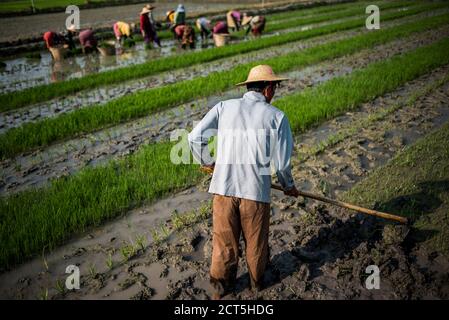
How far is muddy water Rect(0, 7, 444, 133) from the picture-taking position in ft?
21.4

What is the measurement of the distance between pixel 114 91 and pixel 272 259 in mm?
6241

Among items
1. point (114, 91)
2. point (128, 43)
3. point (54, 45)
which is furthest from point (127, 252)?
point (128, 43)

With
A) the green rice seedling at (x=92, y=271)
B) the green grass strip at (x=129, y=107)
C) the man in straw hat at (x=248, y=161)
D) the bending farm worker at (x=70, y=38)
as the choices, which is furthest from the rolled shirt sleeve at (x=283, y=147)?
the bending farm worker at (x=70, y=38)

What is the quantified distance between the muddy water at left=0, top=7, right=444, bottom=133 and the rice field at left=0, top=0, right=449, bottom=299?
0.07 m

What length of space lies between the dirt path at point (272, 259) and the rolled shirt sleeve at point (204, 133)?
93 centimetres

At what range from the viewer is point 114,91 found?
8023 mm

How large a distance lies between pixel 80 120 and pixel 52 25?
45.3ft

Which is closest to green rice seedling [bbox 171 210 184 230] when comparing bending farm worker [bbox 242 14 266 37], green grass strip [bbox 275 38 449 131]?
green grass strip [bbox 275 38 449 131]

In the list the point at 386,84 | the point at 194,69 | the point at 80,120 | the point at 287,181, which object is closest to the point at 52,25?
the point at 194,69

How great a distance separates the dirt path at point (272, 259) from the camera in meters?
2.59

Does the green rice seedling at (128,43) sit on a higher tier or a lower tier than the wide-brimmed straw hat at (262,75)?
higher

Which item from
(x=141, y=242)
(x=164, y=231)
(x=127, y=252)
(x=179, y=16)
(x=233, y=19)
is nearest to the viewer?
(x=127, y=252)

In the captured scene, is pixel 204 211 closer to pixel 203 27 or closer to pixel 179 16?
pixel 179 16

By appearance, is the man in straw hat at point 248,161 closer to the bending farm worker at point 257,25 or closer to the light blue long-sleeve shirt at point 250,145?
the light blue long-sleeve shirt at point 250,145
